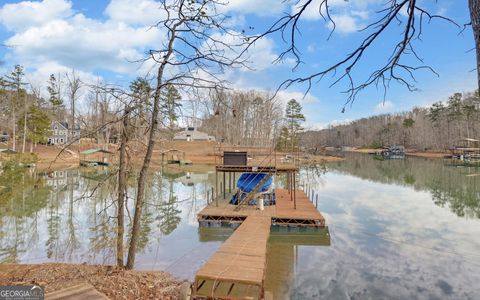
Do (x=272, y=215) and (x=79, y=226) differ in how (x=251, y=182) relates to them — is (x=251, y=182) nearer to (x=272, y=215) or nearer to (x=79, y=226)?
(x=272, y=215)

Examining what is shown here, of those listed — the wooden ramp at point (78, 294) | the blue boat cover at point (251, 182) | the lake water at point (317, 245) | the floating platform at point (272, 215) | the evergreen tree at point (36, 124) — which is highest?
the evergreen tree at point (36, 124)

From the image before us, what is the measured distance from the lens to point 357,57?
2.95 meters

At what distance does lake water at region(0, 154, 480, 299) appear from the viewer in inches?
333

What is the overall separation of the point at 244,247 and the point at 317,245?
460 cm

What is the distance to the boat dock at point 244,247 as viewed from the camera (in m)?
6.34

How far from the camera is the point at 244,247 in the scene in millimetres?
8531

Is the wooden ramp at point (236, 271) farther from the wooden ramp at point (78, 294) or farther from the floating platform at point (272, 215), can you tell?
the floating platform at point (272, 215)

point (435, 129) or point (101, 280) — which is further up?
point (435, 129)

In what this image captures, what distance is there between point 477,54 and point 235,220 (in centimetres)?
1274

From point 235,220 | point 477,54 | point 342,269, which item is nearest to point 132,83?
point 477,54

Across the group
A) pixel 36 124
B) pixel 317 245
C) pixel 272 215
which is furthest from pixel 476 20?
pixel 36 124

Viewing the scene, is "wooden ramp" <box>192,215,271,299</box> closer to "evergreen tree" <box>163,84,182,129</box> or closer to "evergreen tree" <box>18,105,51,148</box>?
"evergreen tree" <box>163,84,182,129</box>

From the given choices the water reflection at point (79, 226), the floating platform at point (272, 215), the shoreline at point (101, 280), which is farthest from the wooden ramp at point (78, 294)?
the floating platform at point (272, 215)

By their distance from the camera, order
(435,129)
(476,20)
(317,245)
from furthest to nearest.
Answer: (435,129)
(317,245)
(476,20)
